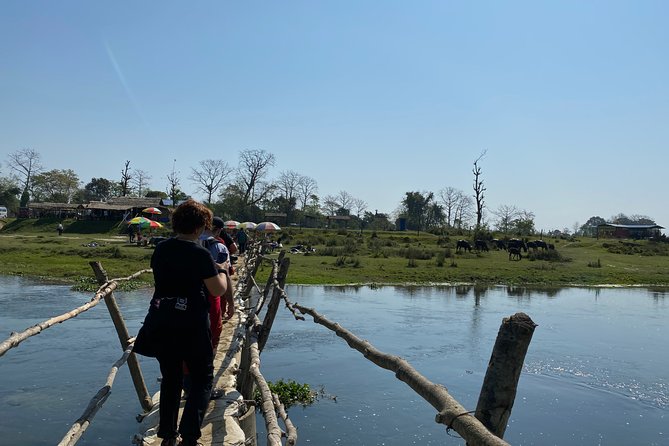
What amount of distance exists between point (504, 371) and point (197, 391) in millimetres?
2016

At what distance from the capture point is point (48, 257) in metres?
27.7

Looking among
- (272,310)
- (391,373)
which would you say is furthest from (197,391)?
(391,373)

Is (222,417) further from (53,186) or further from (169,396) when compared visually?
(53,186)

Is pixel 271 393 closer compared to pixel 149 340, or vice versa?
pixel 149 340

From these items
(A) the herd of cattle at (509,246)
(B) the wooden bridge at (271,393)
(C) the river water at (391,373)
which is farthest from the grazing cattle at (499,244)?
(B) the wooden bridge at (271,393)

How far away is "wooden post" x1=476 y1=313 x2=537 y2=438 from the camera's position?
2619 mm

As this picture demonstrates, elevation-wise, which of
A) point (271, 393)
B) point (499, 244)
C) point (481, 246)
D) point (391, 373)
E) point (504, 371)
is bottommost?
point (391, 373)

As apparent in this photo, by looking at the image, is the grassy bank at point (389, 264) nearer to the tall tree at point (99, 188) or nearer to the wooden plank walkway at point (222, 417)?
the wooden plank walkway at point (222, 417)

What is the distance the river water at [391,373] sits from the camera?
354 inches

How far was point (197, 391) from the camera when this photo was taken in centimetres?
380

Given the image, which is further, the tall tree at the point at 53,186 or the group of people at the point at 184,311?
the tall tree at the point at 53,186

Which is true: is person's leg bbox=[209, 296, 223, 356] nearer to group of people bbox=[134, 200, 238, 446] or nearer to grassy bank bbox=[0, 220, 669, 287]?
group of people bbox=[134, 200, 238, 446]

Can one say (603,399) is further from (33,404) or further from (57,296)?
(57,296)

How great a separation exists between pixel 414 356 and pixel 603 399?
3799 mm
